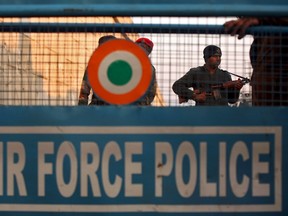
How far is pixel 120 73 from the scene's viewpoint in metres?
3.84

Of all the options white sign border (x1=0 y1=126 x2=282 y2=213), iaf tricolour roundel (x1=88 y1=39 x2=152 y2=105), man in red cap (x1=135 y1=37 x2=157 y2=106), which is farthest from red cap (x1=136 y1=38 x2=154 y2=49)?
white sign border (x1=0 y1=126 x2=282 y2=213)

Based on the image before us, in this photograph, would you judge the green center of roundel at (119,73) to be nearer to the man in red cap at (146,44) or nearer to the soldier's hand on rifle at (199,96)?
the man in red cap at (146,44)

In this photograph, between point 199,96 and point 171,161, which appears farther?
point 199,96

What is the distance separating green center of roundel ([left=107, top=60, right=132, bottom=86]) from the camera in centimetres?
384

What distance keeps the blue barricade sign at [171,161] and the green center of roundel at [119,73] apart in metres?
0.13

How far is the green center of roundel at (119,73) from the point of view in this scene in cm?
384

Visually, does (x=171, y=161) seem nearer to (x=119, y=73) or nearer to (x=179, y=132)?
(x=179, y=132)

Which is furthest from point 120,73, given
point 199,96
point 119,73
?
point 199,96

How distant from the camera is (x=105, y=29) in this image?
414 cm

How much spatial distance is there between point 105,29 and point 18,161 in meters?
0.85

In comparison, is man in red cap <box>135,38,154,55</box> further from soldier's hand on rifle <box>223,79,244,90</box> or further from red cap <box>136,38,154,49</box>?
soldier's hand on rifle <box>223,79,244,90</box>

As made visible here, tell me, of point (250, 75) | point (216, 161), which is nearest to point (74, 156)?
point (216, 161)

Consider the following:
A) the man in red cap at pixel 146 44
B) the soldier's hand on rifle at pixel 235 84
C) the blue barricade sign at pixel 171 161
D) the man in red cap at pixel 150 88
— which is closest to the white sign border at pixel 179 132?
the blue barricade sign at pixel 171 161

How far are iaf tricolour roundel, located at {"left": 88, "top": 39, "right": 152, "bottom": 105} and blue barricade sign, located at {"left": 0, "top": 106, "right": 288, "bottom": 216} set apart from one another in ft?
0.23
